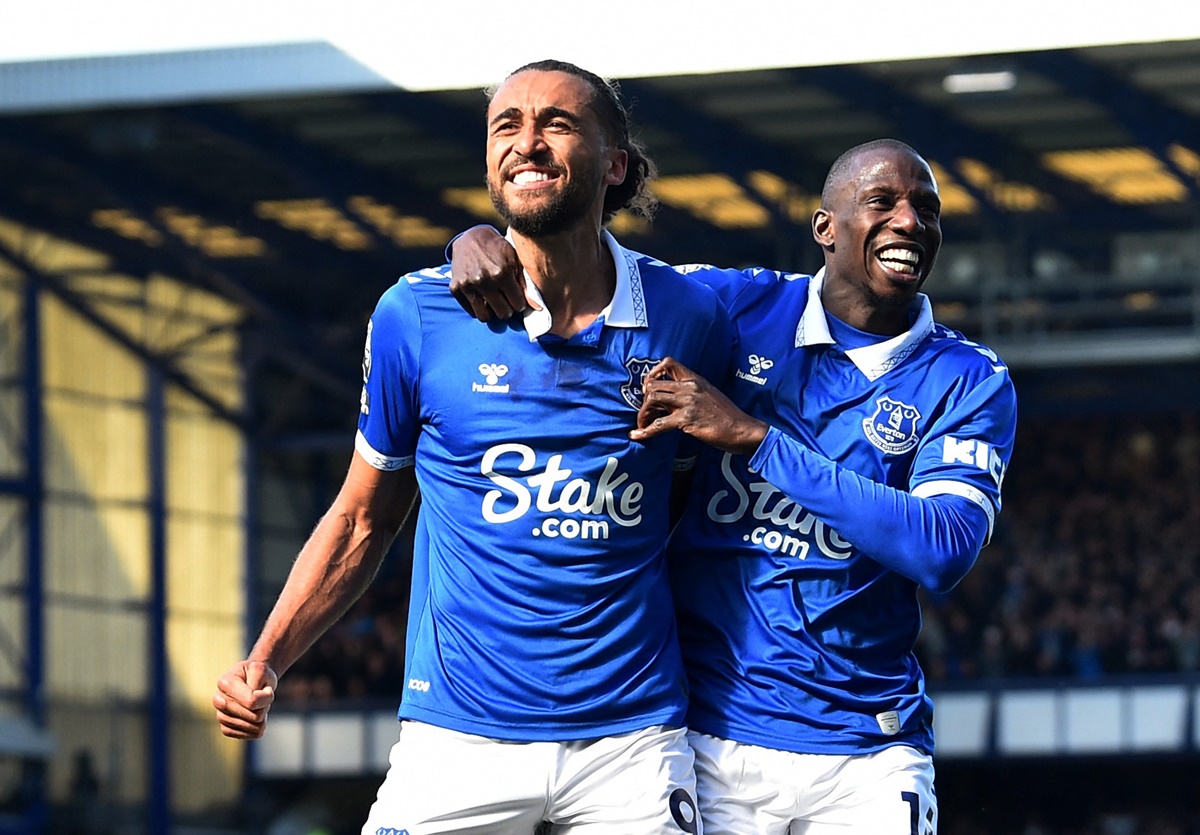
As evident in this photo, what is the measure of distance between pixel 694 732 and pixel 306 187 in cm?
1953

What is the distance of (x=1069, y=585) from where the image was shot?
25.6 m

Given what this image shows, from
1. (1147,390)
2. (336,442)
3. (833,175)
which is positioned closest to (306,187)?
(336,442)

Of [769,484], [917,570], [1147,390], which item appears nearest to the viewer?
[917,570]

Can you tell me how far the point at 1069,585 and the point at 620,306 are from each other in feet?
74.5

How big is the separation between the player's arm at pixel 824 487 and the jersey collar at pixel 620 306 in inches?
5.1

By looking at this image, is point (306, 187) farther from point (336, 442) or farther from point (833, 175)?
point (833, 175)

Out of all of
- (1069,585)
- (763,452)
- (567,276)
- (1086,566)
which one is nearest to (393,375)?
(567,276)

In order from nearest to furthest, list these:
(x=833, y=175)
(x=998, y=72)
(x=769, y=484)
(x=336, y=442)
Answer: (x=769, y=484)
(x=833, y=175)
(x=998, y=72)
(x=336, y=442)

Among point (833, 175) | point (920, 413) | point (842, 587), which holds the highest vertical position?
point (833, 175)

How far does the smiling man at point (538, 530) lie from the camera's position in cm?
373

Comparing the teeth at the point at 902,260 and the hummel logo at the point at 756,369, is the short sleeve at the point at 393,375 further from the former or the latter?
the teeth at the point at 902,260

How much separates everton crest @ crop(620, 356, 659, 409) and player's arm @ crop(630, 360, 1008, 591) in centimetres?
3

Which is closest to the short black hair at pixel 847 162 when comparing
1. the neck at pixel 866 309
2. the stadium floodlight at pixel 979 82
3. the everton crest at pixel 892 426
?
the neck at pixel 866 309

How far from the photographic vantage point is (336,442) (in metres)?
30.5
